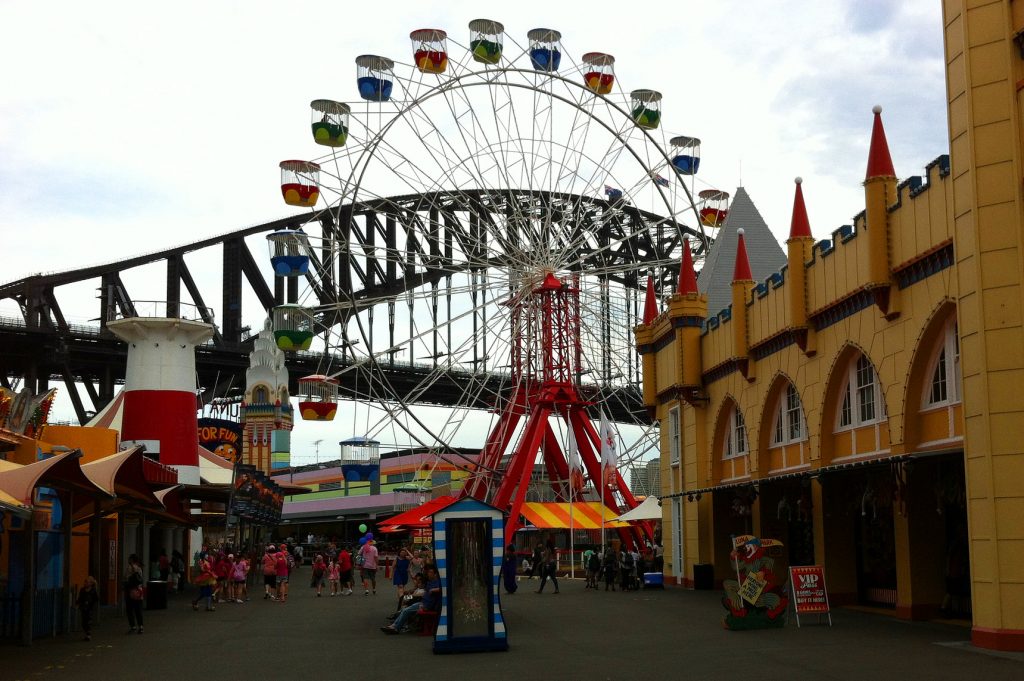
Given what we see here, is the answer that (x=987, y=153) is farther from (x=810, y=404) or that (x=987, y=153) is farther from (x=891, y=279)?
(x=810, y=404)

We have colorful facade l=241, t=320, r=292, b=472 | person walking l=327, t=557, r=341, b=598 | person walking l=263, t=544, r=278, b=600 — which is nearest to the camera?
person walking l=263, t=544, r=278, b=600

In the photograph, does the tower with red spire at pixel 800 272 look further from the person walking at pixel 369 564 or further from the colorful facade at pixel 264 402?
the colorful facade at pixel 264 402

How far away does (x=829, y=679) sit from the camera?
14.8 m

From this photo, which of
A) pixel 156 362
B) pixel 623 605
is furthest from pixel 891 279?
pixel 156 362

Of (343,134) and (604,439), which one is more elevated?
(343,134)

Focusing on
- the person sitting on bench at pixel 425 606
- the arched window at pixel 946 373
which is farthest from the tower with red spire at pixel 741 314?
the person sitting on bench at pixel 425 606

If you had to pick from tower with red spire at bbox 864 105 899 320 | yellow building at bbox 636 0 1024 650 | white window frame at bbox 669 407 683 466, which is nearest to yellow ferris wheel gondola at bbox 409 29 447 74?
yellow building at bbox 636 0 1024 650

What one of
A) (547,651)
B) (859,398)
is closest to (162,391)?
(859,398)

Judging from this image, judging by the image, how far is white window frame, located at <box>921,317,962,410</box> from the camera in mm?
20328

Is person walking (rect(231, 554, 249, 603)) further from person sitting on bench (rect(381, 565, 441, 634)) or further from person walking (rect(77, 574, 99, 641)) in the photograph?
person sitting on bench (rect(381, 565, 441, 634))

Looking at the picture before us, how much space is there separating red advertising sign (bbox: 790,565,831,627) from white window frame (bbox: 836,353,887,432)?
3341mm

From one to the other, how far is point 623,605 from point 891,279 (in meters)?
10.8

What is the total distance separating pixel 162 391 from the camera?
4203 centimetres

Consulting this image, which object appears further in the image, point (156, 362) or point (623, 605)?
point (156, 362)
